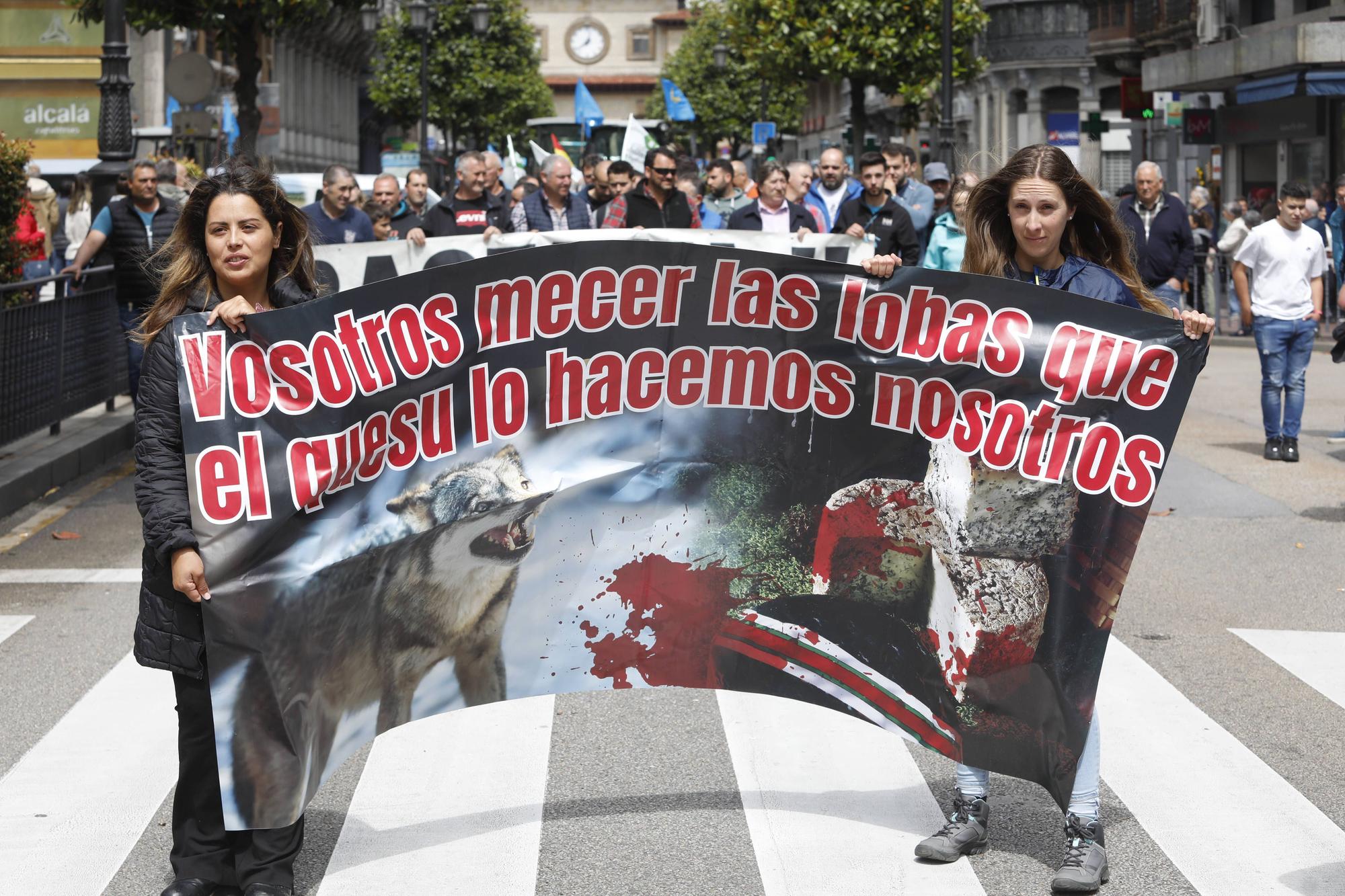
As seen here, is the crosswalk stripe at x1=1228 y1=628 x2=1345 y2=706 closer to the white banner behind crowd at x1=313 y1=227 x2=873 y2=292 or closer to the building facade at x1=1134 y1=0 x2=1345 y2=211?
the white banner behind crowd at x1=313 y1=227 x2=873 y2=292

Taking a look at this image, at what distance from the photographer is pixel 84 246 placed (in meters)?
13.0

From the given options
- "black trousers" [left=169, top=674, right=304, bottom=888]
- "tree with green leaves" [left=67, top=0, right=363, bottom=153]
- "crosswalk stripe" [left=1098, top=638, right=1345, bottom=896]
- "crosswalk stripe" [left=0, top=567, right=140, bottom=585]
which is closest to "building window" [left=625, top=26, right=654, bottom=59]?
"tree with green leaves" [left=67, top=0, right=363, bottom=153]

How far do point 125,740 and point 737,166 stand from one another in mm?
15292

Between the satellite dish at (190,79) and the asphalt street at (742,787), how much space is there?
11.2 metres

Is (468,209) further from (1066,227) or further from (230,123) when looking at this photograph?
(230,123)

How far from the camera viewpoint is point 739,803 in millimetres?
5297

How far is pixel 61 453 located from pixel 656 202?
429 centimetres

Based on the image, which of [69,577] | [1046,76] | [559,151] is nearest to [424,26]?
[559,151]

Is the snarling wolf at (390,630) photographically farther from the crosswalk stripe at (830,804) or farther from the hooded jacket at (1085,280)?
the hooded jacket at (1085,280)

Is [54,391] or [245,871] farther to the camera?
[54,391]

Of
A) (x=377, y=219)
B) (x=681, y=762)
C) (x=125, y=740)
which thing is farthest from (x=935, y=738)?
(x=377, y=219)

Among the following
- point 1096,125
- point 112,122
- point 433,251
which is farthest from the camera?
point 1096,125

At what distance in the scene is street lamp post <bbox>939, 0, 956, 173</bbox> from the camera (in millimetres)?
24594

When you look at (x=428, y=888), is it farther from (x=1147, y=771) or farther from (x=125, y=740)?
(x=1147, y=771)
